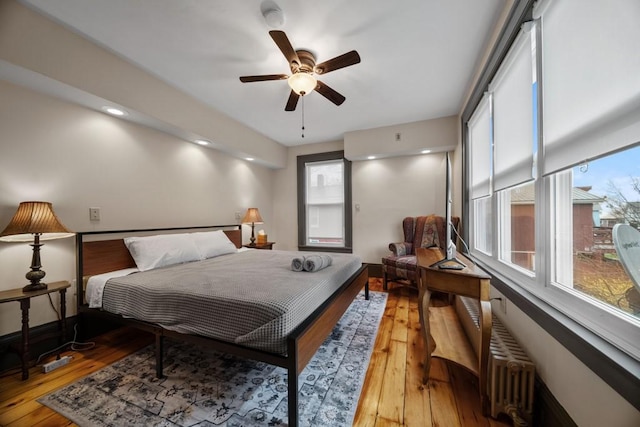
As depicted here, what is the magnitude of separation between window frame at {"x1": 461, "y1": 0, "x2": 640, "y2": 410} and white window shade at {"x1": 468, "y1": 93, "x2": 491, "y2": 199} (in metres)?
0.16

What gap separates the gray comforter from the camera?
1.31m

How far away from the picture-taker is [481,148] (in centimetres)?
251

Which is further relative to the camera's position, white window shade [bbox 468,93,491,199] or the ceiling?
white window shade [bbox 468,93,491,199]

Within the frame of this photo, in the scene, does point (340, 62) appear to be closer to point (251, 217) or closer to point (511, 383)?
point (511, 383)

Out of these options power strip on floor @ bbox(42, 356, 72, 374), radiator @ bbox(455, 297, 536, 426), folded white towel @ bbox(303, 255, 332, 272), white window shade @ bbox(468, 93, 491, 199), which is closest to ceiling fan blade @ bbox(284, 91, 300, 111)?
folded white towel @ bbox(303, 255, 332, 272)

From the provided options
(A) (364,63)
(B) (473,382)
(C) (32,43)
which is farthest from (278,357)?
(C) (32,43)

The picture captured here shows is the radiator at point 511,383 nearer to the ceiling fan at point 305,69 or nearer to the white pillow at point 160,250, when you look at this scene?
the ceiling fan at point 305,69

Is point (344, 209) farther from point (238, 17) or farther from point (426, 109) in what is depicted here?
point (238, 17)

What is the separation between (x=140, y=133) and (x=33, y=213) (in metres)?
1.33

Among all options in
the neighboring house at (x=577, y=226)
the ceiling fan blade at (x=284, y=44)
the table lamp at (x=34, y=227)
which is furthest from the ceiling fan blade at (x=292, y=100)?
the table lamp at (x=34, y=227)

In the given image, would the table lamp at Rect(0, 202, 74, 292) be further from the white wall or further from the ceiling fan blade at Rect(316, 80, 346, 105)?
the ceiling fan blade at Rect(316, 80, 346, 105)

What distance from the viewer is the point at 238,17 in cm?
168

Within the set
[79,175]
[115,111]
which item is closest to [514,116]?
[115,111]

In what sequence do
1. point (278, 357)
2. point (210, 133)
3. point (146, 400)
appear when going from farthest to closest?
point (210, 133)
point (146, 400)
point (278, 357)
